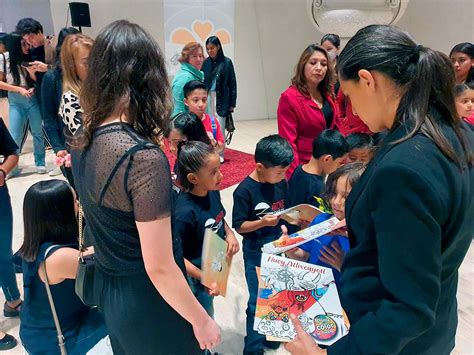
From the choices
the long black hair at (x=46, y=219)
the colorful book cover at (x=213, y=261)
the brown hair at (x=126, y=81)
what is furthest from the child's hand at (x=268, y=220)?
the brown hair at (x=126, y=81)

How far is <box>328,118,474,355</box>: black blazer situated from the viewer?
694mm

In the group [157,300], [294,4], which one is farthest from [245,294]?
[294,4]

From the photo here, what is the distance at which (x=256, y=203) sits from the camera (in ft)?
6.02

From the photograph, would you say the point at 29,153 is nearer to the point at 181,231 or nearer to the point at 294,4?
the point at 181,231

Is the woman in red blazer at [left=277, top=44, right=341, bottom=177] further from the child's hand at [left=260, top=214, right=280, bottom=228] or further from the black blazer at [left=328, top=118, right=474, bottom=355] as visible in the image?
the black blazer at [left=328, top=118, right=474, bottom=355]

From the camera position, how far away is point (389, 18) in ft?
18.4

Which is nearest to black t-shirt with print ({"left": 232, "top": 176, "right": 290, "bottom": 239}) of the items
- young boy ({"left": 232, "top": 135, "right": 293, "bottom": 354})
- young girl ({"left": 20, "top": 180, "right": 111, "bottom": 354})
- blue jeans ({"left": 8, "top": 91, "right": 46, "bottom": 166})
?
young boy ({"left": 232, "top": 135, "right": 293, "bottom": 354})

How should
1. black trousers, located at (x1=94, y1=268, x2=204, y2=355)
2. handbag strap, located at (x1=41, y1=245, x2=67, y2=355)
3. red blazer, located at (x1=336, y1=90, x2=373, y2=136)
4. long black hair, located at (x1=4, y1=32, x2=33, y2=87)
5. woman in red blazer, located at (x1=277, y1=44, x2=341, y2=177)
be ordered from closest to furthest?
1. black trousers, located at (x1=94, y1=268, x2=204, y2=355)
2. handbag strap, located at (x1=41, y1=245, x2=67, y2=355)
3. woman in red blazer, located at (x1=277, y1=44, x2=341, y2=177)
4. red blazer, located at (x1=336, y1=90, x2=373, y2=136)
5. long black hair, located at (x1=4, y1=32, x2=33, y2=87)

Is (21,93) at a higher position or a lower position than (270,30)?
lower

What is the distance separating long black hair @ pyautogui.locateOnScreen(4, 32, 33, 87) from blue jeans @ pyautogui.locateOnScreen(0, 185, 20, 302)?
2.66 metres

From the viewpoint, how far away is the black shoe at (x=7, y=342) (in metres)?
1.99

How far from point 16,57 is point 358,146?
11.8 ft

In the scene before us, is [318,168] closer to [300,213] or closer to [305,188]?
[305,188]

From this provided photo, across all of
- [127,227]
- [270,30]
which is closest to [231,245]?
[127,227]
